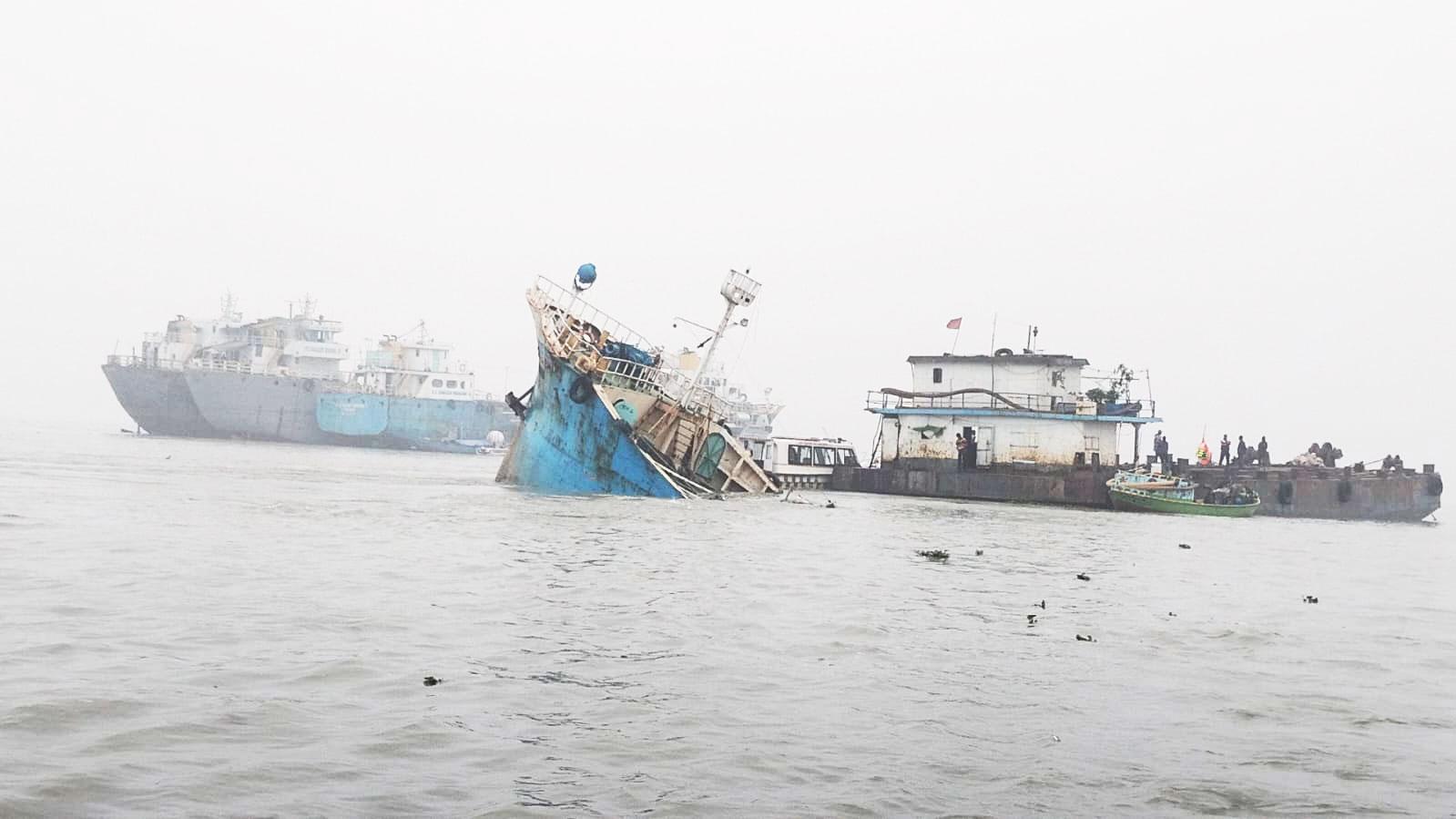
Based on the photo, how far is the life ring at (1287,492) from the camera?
172ft

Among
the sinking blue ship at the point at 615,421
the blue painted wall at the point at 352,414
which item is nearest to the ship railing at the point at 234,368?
the blue painted wall at the point at 352,414

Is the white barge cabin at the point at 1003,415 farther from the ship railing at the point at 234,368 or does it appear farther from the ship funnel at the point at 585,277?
the ship railing at the point at 234,368

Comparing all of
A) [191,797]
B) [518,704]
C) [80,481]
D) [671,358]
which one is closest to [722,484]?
[671,358]

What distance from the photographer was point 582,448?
41156 millimetres

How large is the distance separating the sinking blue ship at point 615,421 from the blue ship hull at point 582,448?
0.03m

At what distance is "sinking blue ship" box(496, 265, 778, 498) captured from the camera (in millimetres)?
40375

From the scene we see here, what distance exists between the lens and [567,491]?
4178 cm

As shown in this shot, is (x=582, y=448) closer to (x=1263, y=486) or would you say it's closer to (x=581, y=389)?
(x=581, y=389)

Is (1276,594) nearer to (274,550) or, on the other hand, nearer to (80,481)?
(274,550)

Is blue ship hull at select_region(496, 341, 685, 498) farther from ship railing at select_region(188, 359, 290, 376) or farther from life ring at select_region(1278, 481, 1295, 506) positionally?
ship railing at select_region(188, 359, 290, 376)

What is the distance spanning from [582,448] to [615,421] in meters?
1.88

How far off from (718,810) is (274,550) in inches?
628

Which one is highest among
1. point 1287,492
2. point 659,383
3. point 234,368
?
point 234,368

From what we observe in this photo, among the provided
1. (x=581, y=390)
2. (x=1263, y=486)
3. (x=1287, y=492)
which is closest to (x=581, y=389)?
(x=581, y=390)
